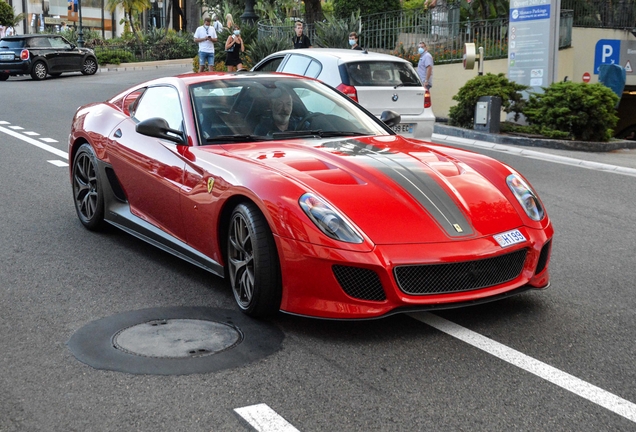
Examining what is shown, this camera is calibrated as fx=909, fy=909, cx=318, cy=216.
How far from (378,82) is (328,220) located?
28.9 feet

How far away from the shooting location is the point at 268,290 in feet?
15.9

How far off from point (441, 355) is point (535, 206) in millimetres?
1334

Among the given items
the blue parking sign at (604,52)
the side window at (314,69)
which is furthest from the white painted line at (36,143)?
the blue parking sign at (604,52)

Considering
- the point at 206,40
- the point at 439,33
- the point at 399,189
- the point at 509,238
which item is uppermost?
the point at 439,33

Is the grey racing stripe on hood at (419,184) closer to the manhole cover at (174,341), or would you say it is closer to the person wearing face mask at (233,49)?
the manhole cover at (174,341)

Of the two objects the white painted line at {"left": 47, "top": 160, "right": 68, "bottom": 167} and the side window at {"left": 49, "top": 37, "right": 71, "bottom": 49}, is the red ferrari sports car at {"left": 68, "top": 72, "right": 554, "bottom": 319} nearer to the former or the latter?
the white painted line at {"left": 47, "top": 160, "right": 68, "bottom": 167}

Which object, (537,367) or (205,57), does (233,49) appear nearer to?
(205,57)

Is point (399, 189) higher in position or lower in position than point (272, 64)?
lower

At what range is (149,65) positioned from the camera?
42.8 m

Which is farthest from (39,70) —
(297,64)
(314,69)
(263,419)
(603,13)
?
(263,419)

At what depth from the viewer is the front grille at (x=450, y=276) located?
15.1ft

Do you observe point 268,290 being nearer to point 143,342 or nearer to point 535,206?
point 143,342

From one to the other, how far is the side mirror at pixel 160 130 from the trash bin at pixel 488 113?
37.2 ft

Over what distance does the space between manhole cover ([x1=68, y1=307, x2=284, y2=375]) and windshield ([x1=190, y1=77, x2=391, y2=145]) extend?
1.35 metres
